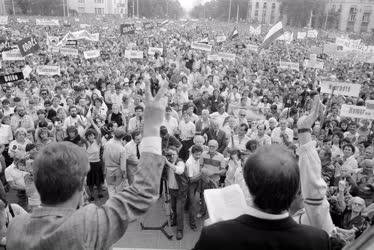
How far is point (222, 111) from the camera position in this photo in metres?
9.76

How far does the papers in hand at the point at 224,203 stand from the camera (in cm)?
231

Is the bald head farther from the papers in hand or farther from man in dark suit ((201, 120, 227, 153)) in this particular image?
man in dark suit ((201, 120, 227, 153))

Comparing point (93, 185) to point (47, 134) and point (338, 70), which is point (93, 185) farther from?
point (338, 70)

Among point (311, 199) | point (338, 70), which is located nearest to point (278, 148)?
point (311, 199)

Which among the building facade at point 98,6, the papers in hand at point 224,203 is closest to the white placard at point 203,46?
the papers in hand at point 224,203

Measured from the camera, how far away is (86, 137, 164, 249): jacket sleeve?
1438 mm

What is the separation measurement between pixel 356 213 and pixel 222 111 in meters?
5.09

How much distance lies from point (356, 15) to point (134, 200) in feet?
334

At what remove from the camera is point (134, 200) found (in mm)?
1479

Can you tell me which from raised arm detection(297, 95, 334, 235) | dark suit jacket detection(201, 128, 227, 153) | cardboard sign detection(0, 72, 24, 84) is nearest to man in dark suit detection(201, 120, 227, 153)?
dark suit jacket detection(201, 128, 227, 153)

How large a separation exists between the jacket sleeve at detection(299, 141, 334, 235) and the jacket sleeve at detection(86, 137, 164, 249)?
27.5 inches

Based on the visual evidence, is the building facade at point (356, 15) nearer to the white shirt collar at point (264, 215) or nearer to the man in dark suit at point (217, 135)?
the man in dark suit at point (217, 135)

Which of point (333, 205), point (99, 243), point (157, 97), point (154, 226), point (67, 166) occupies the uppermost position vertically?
point (157, 97)

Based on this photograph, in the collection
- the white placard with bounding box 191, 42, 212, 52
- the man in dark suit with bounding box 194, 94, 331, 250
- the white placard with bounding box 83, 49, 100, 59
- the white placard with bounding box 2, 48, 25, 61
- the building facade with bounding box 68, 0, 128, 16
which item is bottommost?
the white placard with bounding box 83, 49, 100, 59
